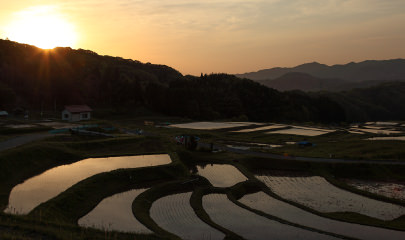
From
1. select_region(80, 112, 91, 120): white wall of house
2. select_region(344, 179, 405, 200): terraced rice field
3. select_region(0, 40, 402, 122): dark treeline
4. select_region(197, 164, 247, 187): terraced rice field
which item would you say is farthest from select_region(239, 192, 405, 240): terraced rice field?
select_region(0, 40, 402, 122): dark treeline

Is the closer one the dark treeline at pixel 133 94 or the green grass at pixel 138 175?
the green grass at pixel 138 175

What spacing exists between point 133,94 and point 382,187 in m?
83.6

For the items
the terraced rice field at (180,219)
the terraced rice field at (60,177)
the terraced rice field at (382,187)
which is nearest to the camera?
the terraced rice field at (180,219)

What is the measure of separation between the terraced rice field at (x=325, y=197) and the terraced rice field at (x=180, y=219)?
8.32 metres

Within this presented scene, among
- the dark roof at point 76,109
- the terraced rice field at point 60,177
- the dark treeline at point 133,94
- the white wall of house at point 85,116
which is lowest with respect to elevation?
the terraced rice field at point 60,177

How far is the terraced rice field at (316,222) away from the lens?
17.4 metres

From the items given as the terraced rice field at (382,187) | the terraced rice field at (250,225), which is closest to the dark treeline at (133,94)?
the terraced rice field at (382,187)

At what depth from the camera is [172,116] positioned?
9650cm

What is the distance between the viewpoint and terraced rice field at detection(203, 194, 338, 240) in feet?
54.5

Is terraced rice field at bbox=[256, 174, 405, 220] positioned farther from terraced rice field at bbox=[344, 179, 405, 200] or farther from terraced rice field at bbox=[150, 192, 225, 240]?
terraced rice field at bbox=[150, 192, 225, 240]

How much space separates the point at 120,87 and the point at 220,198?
86662 millimetres

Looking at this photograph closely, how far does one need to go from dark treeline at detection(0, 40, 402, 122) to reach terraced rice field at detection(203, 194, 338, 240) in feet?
244

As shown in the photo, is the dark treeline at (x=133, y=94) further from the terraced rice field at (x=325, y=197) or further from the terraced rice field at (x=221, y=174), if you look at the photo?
the terraced rice field at (x=325, y=197)

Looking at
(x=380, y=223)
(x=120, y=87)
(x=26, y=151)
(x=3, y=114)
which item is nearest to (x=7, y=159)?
(x=26, y=151)
